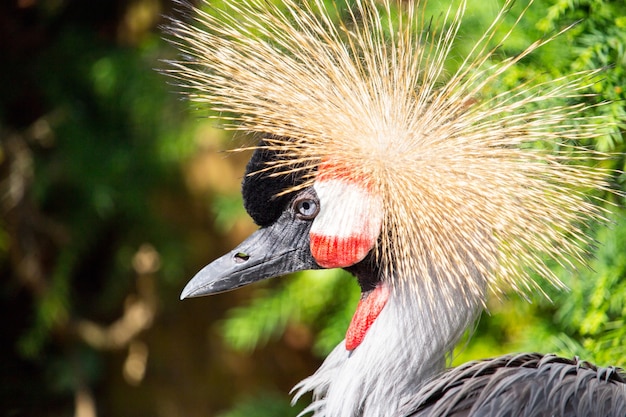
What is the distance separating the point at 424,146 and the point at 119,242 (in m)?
1.53

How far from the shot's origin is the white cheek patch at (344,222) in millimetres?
820

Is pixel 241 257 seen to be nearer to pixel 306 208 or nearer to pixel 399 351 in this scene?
pixel 306 208

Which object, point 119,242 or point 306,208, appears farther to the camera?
point 119,242

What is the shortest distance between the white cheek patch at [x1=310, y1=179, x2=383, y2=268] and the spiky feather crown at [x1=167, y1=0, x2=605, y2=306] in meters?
0.01

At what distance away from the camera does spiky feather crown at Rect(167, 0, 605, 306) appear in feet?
2.63

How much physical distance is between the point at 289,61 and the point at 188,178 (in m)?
1.20

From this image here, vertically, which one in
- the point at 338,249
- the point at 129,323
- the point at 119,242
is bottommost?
the point at 129,323

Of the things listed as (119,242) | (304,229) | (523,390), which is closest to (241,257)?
(304,229)

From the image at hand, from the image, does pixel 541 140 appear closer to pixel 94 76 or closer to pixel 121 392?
pixel 94 76

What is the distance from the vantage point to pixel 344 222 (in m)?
0.83

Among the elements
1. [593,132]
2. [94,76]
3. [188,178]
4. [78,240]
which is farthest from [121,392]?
[593,132]

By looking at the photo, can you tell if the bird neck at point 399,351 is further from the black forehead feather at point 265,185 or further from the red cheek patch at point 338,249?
the black forehead feather at point 265,185

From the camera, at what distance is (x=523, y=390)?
31.0 inches

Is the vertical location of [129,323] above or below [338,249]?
below
